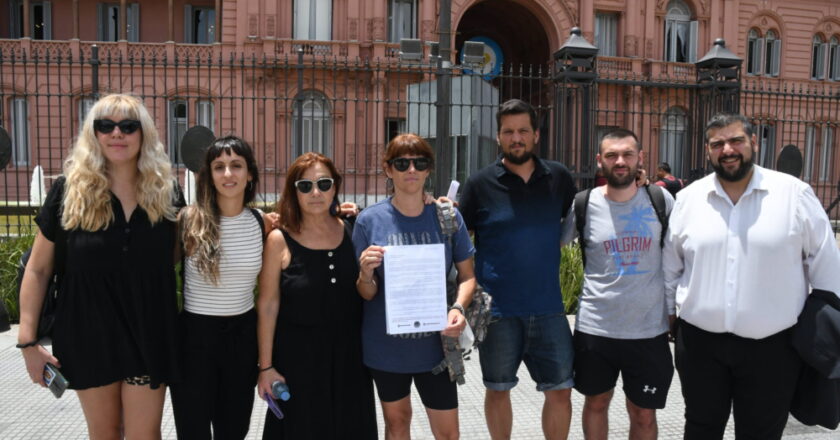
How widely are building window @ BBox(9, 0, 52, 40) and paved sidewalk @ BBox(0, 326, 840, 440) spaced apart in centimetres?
2207

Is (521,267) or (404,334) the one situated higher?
(521,267)

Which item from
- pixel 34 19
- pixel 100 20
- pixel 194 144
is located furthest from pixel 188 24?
pixel 194 144

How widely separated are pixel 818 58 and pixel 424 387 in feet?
98.1

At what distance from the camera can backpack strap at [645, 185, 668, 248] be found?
3340 mm

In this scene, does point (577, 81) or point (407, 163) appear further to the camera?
point (577, 81)

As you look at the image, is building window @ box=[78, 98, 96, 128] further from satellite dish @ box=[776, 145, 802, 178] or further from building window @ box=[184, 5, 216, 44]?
satellite dish @ box=[776, 145, 802, 178]

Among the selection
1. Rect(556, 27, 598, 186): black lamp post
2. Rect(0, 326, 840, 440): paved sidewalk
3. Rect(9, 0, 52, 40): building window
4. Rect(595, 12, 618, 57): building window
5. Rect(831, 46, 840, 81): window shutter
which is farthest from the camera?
Rect(831, 46, 840, 81): window shutter

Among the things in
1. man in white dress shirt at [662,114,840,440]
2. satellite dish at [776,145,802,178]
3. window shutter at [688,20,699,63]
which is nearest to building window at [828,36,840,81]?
window shutter at [688,20,699,63]

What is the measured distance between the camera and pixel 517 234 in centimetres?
340

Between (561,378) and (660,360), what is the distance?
1.82 feet

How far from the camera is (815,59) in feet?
85.4

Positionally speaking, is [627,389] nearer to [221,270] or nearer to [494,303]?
[494,303]

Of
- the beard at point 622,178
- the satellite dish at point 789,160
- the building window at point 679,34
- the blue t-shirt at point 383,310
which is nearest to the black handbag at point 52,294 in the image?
the blue t-shirt at point 383,310

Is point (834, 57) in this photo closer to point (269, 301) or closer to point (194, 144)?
point (194, 144)
